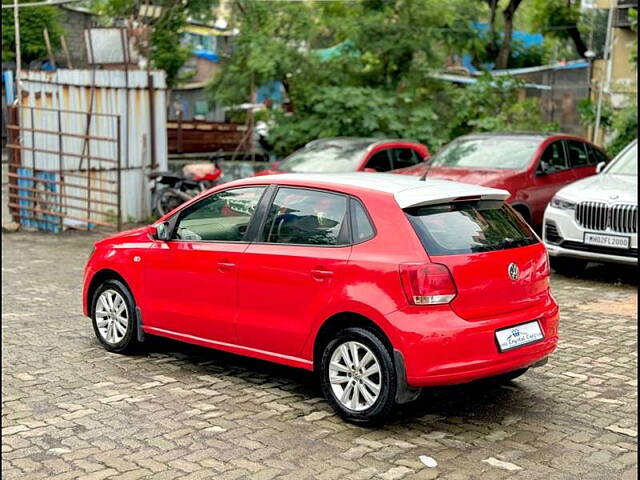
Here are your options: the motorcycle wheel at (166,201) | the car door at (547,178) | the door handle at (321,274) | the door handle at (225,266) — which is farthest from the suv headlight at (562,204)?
the motorcycle wheel at (166,201)

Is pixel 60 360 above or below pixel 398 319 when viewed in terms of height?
below

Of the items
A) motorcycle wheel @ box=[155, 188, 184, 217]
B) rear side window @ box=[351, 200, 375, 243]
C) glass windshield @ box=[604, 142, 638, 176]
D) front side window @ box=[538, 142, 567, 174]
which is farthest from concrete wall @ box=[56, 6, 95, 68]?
rear side window @ box=[351, 200, 375, 243]

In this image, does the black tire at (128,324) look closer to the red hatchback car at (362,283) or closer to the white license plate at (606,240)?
the red hatchback car at (362,283)

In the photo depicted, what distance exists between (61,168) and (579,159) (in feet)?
28.7

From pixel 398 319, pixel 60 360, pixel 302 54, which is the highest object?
pixel 302 54

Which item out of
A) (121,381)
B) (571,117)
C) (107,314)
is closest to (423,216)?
(121,381)

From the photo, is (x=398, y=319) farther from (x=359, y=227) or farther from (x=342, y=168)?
(x=342, y=168)

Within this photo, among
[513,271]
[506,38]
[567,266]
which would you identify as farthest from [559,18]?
[513,271]

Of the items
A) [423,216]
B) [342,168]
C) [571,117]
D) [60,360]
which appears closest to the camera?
[423,216]

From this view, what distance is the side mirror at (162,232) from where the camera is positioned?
289 inches

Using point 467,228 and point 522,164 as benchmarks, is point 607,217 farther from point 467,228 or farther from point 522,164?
point 467,228

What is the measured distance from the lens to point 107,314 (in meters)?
7.84

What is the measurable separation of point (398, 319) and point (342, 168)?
343 inches

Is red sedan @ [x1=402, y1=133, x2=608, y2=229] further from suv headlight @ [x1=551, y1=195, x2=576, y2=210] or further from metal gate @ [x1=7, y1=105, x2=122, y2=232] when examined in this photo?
metal gate @ [x1=7, y1=105, x2=122, y2=232]
